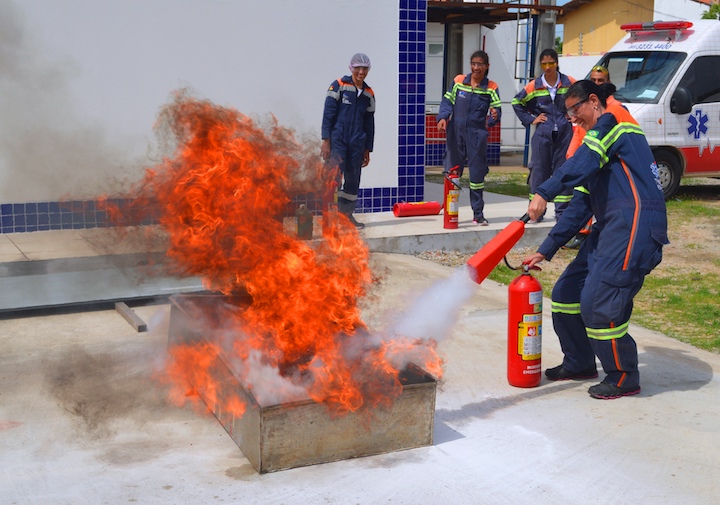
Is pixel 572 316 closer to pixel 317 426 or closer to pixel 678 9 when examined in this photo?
pixel 317 426

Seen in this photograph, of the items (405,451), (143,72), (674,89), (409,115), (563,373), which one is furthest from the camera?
(674,89)

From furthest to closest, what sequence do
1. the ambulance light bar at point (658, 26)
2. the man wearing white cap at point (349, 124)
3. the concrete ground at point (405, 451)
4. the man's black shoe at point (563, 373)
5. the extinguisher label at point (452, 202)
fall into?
the ambulance light bar at point (658, 26), the extinguisher label at point (452, 202), the man wearing white cap at point (349, 124), the man's black shoe at point (563, 373), the concrete ground at point (405, 451)

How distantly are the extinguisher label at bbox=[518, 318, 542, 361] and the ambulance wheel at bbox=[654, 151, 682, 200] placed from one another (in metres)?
9.15

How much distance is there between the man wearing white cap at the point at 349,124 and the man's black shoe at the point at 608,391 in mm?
4657

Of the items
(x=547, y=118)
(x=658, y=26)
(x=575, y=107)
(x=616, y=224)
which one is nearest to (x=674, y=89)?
(x=658, y=26)

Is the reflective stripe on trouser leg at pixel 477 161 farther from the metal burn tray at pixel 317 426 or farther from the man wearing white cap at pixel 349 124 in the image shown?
the metal burn tray at pixel 317 426

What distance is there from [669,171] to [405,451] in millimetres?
10702

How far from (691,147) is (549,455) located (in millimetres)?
10660

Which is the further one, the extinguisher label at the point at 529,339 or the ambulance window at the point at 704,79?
the ambulance window at the point at 704,79

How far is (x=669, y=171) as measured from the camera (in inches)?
533

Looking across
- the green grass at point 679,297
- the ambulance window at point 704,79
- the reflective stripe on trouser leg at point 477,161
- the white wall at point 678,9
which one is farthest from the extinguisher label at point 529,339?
the white wall at point 678,9

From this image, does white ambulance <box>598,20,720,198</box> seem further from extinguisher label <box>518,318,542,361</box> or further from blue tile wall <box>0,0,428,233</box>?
extinguisher label <box>518,318,542,361</box>

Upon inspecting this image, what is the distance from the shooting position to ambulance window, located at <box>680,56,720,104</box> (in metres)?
13.5

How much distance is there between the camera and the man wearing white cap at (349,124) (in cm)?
935
